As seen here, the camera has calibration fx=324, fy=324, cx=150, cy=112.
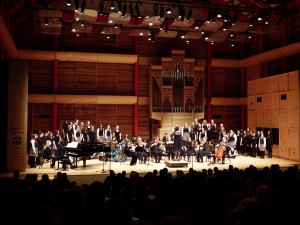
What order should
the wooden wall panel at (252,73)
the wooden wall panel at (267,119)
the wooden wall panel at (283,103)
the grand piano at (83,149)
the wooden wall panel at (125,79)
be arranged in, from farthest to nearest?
the wooden wall panel at (252,73), the wooden wall panel at (125,79), the wooden wall panel at (267,119), the wooden wall panel at (283,103), the grand piano at (83,149)

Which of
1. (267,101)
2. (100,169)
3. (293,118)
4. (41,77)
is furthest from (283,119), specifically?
(41,77)

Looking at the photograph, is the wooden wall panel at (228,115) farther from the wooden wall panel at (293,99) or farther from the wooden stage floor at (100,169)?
the wooden stage floor at (100,169)

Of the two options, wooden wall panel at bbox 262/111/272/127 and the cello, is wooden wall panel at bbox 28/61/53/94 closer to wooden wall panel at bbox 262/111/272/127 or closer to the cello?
the cello

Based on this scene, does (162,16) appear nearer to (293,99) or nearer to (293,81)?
(293,81)

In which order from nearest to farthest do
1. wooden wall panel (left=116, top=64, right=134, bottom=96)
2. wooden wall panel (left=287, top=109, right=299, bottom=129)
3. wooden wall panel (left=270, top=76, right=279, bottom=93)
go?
1. wooden wall panel (left=287, top=109, right=299, bottom=129)
2. wooden wall panel (left=270, top=76, right=279, bottom=93)
3. wooden wall panel (left=116, top=64, right=134, bottom=96)

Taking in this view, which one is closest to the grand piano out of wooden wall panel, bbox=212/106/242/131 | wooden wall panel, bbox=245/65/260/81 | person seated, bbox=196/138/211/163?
person seated, bbox=196/138/211/163

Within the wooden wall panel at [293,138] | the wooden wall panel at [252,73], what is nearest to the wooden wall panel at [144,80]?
the wooden wall panel at [252,73]

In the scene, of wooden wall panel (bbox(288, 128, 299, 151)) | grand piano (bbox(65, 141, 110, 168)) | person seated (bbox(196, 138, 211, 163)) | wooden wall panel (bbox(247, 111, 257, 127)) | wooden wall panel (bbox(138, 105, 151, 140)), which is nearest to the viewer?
grand piano (bbox(65, 141, 110, 168))

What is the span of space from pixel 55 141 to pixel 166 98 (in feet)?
25.4

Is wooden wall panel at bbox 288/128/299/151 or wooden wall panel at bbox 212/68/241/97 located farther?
wooden wall panel at bbox 212/68/241/97

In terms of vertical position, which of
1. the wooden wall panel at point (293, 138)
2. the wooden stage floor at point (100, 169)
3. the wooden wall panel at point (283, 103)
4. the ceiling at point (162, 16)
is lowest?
the wooden stage floor at point (100, 169)

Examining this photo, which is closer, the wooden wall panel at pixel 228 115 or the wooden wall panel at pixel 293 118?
the wooden wall panel at pixel 293 118

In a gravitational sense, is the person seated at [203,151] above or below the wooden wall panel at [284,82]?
below

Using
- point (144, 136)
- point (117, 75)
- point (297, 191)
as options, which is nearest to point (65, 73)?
point (117, 75)
